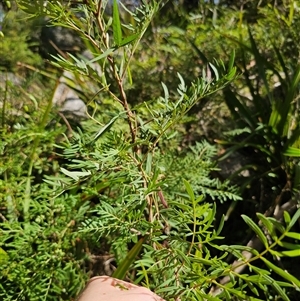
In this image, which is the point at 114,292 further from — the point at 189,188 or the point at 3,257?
the point at 3,257

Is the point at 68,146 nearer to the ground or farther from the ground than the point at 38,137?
farther from the ground

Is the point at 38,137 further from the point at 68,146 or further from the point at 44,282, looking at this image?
the point at 68,146

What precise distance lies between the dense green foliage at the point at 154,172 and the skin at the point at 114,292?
32 millimetres

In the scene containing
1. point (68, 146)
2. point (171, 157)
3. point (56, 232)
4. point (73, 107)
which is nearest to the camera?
point (68, 146)

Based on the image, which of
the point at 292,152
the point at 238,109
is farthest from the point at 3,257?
the point at 238,109

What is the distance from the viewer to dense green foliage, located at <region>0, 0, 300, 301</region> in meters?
0.75

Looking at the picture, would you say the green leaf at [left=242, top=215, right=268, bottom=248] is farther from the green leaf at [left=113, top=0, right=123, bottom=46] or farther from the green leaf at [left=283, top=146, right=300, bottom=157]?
the green leaf at [left=283, top=146, right=300, bottom=157]

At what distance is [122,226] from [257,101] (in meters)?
1.19

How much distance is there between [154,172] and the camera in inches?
30.7

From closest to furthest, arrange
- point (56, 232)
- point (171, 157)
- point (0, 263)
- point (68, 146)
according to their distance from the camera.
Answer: point (68, 146), point (0, 263), point (56, 232), point (171, 157)

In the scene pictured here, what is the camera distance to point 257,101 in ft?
6.11

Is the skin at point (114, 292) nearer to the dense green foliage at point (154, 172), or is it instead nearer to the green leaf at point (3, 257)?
the dense green foliage at point (154, 172)

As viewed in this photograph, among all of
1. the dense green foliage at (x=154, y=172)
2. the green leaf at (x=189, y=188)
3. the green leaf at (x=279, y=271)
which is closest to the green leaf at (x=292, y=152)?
the dense green foliage at (x=154, y=172)

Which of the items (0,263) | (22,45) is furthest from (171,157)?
(22,45)
